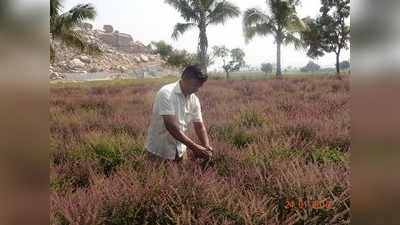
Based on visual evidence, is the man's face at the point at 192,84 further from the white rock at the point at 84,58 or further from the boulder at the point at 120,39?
the white rock at the point at 84,58

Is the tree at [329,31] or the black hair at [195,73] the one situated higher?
the tree at [329,31]

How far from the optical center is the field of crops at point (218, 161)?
6.02 ft

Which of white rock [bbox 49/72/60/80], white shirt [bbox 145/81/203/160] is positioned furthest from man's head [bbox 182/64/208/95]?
white rock [bbox 49/72/60/80]

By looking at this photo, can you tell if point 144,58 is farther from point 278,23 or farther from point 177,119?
point 278,23

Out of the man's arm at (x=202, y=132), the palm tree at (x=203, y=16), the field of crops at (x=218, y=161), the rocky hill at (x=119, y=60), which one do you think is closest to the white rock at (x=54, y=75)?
the rocky hill at (x=119, y=60)

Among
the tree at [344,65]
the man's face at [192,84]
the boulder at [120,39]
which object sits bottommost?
the man's face at [192,84]

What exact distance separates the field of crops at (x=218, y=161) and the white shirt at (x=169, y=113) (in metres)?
0.13

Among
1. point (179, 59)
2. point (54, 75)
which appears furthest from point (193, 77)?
point (54, 75)

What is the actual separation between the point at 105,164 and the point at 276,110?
1572 mm

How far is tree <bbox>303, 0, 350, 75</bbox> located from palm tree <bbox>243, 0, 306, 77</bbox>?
0.34 ft

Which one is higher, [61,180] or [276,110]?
[276,110]

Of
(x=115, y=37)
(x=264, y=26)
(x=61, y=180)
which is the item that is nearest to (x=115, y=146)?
(x=61, y=180)

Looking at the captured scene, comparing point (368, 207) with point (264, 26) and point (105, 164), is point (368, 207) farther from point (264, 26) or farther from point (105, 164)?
point (105, 164)

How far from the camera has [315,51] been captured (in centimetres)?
257
